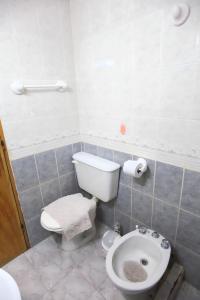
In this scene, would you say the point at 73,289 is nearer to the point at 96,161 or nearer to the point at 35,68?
the point at 96,161

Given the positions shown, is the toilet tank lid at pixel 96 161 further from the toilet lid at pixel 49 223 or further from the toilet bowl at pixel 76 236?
the toilet lid at pixel 49 223

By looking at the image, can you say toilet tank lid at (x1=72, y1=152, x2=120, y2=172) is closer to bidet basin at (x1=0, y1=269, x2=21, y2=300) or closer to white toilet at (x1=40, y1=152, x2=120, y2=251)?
white toilet at (x1=40, y1=152, x2=120, y2=251)

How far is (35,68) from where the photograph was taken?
55.7 inches

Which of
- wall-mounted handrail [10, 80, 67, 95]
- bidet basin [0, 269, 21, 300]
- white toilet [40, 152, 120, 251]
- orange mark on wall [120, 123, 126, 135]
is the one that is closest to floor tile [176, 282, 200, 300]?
white toilet [40, 152, 120, 251]

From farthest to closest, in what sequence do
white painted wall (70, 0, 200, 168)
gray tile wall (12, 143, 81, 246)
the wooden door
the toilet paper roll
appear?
1. gray tile wall (12, 143, 81, 246)
2. the wooden door
3. the toilet paper roll
4. white painted wall (70, 0, 200, 168)

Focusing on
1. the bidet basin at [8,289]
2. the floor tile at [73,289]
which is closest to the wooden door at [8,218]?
the floor tile at [73,289]

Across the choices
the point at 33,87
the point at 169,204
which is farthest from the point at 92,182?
the point at 33,87

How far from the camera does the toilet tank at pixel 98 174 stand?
1490mm

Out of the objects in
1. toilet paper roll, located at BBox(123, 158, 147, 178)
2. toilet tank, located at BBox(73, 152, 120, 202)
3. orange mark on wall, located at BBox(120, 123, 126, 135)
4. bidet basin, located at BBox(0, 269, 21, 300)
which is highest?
orange mark on wall, located at BBox(120, 123, 126, 135)

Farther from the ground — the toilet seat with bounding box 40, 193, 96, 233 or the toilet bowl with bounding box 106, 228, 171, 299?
the toilet seat with bounding box 40, 193, 96, 233

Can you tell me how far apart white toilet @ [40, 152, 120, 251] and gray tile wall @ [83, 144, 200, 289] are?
0.09 meters

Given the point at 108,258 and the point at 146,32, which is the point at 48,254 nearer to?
the point at 108,258

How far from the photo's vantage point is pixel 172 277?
1.28 m

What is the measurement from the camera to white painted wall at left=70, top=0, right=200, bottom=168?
98 centimetres
